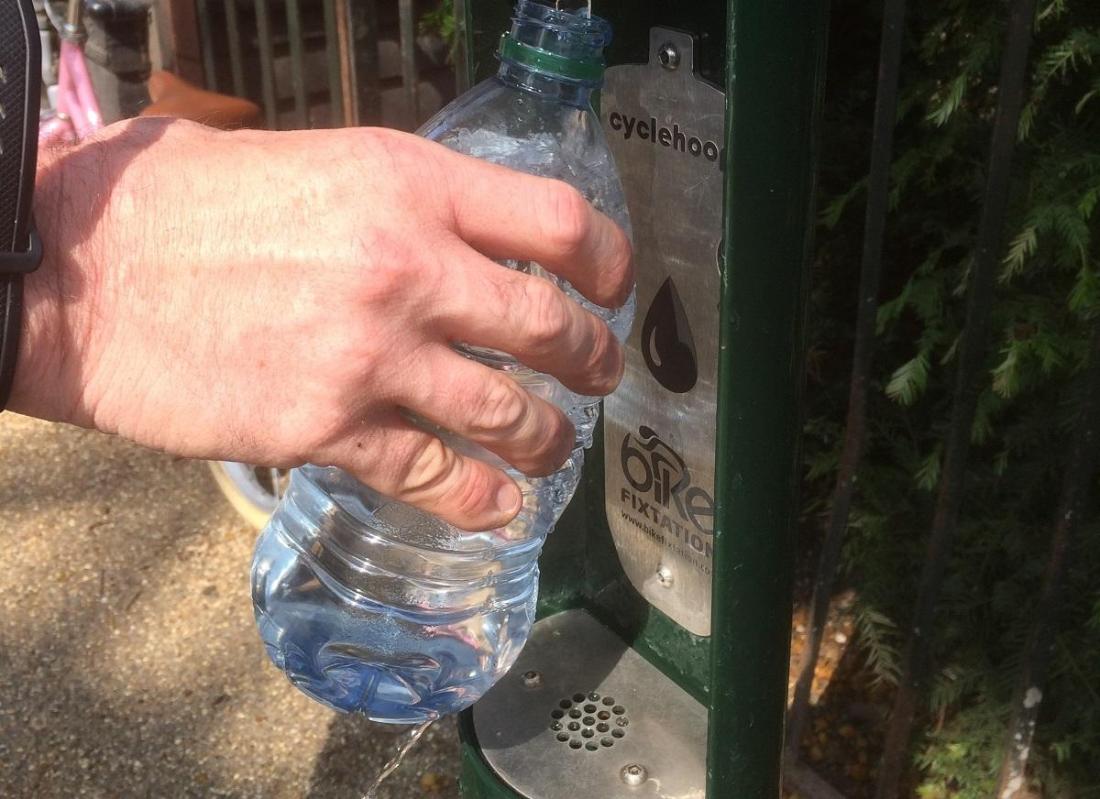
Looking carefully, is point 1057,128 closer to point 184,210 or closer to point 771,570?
point 771,570

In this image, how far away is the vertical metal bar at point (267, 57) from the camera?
3.91 m

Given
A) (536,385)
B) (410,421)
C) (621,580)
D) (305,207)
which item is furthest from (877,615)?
(305,207)

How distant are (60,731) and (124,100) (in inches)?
91.8

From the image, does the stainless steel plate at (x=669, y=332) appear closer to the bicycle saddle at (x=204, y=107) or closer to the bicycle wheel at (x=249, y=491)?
the bicycle wheel at (x=249, y=491)

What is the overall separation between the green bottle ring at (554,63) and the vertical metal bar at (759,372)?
219mm

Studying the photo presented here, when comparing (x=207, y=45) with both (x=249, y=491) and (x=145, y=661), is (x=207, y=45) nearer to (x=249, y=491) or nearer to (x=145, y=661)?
(x=249, y=491)

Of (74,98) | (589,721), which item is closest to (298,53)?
(74,98)

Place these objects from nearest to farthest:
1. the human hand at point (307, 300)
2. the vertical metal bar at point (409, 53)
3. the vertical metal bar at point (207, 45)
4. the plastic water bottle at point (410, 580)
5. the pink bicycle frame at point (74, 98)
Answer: the human hand at point (307, 300) → the plastic water bottle at point (410, 580) → the vertical metal bar at point (409, 53) → the pink bicycle frame at point (74, 98) → the vertical metal bar at point (207, 45)

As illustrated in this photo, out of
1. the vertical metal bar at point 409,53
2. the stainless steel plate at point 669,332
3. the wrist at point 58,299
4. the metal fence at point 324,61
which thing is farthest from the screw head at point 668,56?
the metal fence at point 324,61

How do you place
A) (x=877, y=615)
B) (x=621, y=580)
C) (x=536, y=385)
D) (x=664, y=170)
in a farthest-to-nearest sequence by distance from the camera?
1. (x=877, y=615)
2. (x=621, y=580)
3. (x=536, y=385)
4. (x=664, y=170)

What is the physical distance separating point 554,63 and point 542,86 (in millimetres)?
171

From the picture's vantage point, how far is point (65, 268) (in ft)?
3.71

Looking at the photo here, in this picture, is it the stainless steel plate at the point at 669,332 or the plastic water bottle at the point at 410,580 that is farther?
the plastic water bottle at the point at 410,580

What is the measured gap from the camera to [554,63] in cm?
130
